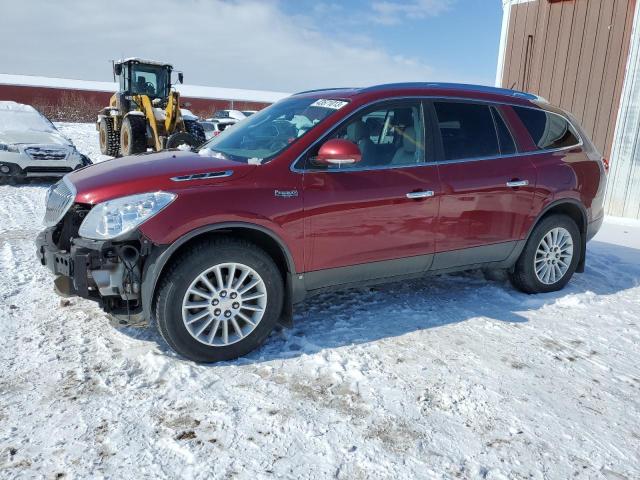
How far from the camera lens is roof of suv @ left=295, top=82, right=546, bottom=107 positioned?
4074 millimetres

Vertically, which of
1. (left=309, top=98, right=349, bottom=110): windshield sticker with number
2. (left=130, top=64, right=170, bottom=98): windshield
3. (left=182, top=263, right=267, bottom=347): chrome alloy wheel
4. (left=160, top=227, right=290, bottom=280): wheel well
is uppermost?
(left=130, top=64, right=170, bottom=98): windshield

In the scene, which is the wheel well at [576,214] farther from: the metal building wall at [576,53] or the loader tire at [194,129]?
the loader tire at [194,129]

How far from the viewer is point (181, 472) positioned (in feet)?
7.85

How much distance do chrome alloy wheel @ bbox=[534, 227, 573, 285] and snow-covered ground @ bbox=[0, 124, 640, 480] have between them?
376mm

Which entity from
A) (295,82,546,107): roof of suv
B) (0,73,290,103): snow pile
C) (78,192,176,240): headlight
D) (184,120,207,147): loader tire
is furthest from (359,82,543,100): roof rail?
(0,73,290,103): snow pile

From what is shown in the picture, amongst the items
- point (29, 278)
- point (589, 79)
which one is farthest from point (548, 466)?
point (589, 79)

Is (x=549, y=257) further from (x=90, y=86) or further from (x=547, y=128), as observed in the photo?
(x=90, y=86)

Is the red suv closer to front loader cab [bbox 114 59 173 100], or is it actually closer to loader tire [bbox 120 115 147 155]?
loader tire [bbox 120 115 147 155]

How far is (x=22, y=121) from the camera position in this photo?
35.9 feet

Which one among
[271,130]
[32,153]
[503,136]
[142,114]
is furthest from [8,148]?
[503,136]

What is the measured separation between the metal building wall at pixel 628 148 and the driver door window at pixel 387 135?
6.19m

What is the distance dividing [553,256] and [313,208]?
2675 mm

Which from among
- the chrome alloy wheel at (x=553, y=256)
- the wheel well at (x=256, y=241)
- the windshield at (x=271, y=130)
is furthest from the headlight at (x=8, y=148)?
the chrome alloy wheel at (x=553, y=256)

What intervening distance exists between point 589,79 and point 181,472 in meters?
9.49
